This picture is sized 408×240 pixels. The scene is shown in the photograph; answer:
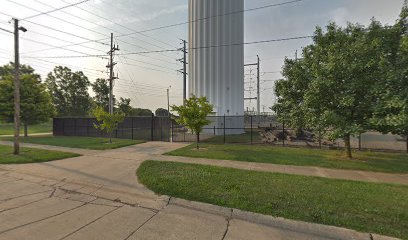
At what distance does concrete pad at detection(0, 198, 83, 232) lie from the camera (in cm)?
389

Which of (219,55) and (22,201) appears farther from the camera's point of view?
(219,55)

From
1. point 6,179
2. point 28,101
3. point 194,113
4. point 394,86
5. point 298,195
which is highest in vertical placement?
point 28,101

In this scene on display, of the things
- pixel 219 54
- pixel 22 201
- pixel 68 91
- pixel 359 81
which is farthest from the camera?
pixel 68 91

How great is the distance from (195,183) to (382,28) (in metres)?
9.72

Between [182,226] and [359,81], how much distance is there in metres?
8.53

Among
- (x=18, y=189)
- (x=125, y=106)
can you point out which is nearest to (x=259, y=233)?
(x=18, y=189)

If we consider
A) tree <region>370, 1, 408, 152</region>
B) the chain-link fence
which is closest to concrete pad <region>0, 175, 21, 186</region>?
the chain-link fence

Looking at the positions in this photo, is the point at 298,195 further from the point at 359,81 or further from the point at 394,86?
the point at 359,81

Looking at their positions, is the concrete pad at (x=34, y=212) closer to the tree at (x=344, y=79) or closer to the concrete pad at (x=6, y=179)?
the concrete pad at (x=6, y=179)

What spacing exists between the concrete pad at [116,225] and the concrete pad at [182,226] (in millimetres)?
201

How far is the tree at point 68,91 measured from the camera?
156 ft

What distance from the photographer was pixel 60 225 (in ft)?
12.5

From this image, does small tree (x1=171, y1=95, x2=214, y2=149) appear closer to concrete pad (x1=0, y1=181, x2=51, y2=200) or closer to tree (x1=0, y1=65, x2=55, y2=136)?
concrete pad (x1=0, y1=181, x2=51, y2=200)

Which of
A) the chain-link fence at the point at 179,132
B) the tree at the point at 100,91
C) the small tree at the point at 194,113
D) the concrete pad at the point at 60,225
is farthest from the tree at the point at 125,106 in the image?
the concrete pad at the point at 60,225
